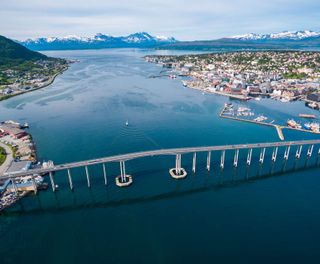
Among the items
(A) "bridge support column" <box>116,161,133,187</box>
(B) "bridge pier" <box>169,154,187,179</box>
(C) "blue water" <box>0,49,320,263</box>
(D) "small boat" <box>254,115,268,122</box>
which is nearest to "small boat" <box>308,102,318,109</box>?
(D) "small boat" <box>254,115,268,122</box>

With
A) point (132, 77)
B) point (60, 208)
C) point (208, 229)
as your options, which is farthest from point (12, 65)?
point (208, 229)

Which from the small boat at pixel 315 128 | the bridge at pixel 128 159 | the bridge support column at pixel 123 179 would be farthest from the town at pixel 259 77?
the bridge support column at pixel 123 179

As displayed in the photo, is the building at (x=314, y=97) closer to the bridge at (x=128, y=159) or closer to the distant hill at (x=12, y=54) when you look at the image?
the bridge at (x=128, y=159)

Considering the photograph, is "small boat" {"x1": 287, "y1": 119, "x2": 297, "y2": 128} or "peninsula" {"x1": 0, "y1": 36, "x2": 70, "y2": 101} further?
"peninsula" {"x1": 0, "y1": 36, "x2": 70, "y2": 101}

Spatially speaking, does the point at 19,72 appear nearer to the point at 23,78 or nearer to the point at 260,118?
the point at 23,78

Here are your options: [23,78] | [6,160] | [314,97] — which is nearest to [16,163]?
[6,160]

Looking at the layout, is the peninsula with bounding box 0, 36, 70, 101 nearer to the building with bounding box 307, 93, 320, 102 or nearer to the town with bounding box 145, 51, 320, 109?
the town with bounding box 145, 51, 320, 109
